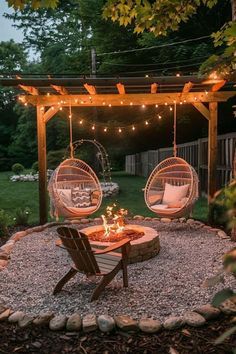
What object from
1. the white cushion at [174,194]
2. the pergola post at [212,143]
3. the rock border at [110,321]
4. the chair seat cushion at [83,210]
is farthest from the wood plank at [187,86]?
the rock border at [110,321]

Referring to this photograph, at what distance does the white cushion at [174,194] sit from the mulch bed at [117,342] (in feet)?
12.1

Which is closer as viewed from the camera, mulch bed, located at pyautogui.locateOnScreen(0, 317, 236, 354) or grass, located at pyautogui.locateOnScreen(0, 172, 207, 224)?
mulch bed, located at pyautogui.locateOnScreen(0, 317, 236, 354)

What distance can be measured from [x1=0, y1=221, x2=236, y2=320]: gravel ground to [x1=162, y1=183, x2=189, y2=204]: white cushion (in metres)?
1.08

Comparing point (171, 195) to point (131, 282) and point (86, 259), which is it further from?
point (86, 259)

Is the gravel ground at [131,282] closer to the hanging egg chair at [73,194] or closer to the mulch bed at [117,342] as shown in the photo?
the mulch bed at [117,342]

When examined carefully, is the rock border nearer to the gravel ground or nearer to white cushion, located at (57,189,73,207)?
the gravel ground

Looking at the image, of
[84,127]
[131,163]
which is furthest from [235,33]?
[131,163]

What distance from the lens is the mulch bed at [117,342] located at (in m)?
2.55

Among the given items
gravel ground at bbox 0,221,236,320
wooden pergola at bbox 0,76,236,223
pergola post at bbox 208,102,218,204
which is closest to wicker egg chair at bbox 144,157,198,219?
pergola post at bbox 208,102,218,204

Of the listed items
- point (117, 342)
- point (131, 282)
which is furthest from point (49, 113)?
point (117, 342)

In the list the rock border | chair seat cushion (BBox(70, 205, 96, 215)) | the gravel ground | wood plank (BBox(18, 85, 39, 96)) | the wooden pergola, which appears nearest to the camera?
the rock border

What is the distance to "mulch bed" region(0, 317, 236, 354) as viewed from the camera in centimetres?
255

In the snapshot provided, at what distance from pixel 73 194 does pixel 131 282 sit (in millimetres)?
3337

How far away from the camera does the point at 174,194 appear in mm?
6590
